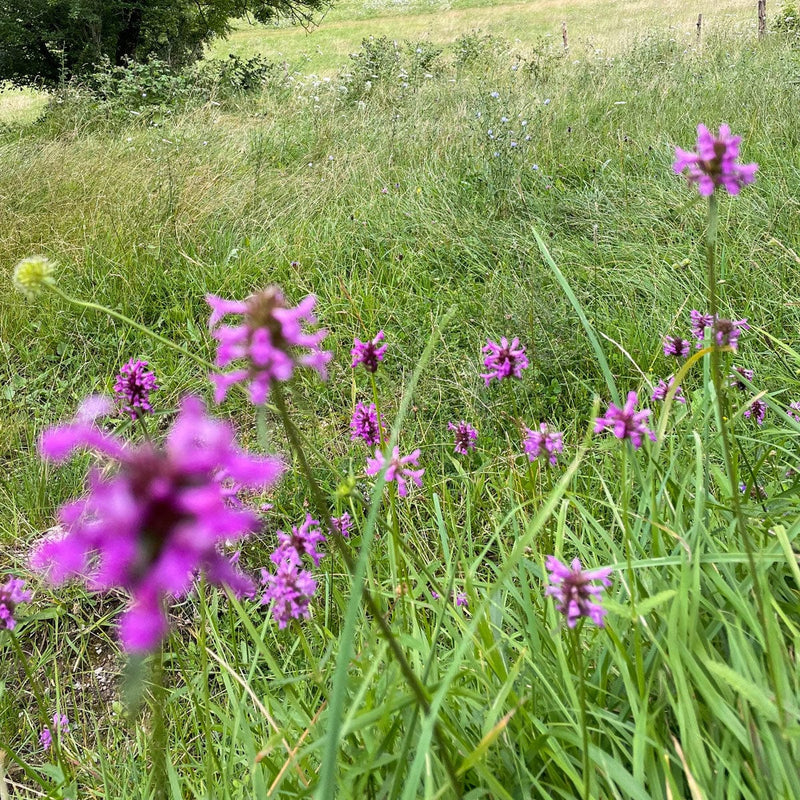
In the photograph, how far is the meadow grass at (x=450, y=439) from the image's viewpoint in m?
0.90

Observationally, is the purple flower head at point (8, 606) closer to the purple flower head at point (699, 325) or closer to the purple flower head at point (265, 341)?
the purple flower head at point (265, 341)

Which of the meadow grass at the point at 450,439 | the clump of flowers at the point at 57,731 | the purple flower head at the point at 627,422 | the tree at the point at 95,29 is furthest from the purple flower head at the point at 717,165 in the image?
the tree at the point at 95,29

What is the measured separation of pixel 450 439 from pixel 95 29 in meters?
11.8

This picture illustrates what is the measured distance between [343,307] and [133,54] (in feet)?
37.9

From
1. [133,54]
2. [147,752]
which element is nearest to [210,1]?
[133,54]

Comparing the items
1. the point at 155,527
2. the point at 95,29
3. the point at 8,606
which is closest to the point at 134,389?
the point at 8,606

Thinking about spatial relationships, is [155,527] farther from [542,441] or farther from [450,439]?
[450,439]

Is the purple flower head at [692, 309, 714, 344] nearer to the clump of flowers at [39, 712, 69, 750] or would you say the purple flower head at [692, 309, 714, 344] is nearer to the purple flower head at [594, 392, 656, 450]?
the purple flower head at [594, 392, 656, 450]

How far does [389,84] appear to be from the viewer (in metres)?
6.95

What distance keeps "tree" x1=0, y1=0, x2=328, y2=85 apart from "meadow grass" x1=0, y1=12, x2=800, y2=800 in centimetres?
609

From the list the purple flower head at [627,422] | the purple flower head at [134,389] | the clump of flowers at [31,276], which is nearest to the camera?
the clump of flowers at [31,276]

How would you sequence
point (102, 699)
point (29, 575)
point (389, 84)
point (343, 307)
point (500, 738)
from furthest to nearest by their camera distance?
point (389, 84) < point (343, 307) < point (29, 575) < point (102, 699) < point (500, 738)

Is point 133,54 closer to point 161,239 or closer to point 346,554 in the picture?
point 161,239

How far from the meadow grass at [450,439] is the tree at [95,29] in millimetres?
6094
